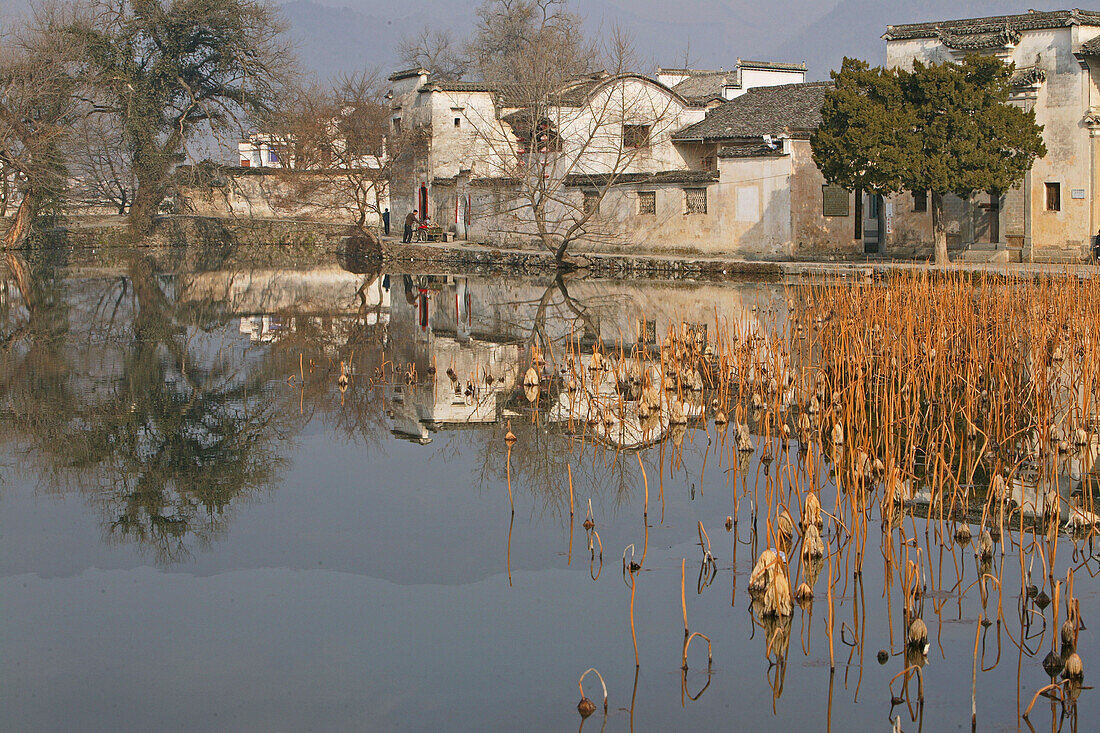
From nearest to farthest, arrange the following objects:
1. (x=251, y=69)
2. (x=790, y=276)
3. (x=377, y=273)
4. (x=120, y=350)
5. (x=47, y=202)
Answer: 1. (x=120, y=350)
2. (x=790, y=276)
3. (x=377, y=273)
4. (x=47, y=202)
5. (x=251, y=69)

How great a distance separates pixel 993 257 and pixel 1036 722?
72.8ft

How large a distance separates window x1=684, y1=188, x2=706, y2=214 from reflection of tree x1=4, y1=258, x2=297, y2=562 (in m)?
15.1

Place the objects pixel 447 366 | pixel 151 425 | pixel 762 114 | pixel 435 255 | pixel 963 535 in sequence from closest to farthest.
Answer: pixel 963 535 → pixel 151 425 → pixel 447 366 → pixel 762 114 → pixel 435 255

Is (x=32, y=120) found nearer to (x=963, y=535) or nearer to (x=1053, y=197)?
(x=1053, y=197)

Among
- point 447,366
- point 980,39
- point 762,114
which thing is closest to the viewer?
point 447,366

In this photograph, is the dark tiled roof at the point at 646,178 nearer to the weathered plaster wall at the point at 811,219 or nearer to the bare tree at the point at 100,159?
the weathered plaster wall at the point at 811,219

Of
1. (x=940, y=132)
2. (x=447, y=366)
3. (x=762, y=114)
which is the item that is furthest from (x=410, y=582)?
(x=762, y=114)

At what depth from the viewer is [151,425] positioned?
34.7ft

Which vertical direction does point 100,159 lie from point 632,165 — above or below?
above

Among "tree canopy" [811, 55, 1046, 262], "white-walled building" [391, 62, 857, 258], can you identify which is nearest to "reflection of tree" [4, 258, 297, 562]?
"tree canopy" [811, 55, 1046, 262]

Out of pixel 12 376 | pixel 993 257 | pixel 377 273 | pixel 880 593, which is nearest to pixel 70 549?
pixel 880 593

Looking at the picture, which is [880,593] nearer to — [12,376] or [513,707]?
[513,707]

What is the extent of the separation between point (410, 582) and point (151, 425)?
16.1 feet

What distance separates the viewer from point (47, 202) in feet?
129
